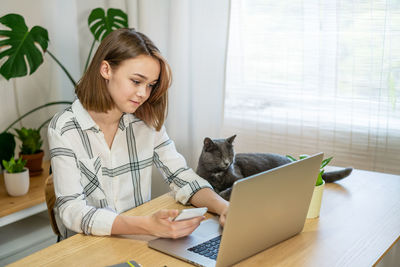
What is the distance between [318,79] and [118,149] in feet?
3.69

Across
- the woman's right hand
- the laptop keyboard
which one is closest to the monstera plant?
the woman's right hand

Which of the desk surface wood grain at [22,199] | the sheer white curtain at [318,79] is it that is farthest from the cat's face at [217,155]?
the desk surface wood grain at [22,199]

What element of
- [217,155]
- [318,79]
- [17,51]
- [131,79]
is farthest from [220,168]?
[17,51]

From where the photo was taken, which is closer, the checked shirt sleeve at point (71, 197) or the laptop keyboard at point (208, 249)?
the laptop keyboard at point (208, 249)

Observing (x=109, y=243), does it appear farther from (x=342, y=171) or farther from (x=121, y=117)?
(x=342, y=171)

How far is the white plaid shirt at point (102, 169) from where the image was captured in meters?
1.28

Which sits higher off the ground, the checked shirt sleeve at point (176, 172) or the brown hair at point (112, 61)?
the brown hair at point (112, 61)

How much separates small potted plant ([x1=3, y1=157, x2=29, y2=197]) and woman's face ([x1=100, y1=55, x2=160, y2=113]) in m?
1.00

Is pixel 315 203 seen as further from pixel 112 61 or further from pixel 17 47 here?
pixel 17 47

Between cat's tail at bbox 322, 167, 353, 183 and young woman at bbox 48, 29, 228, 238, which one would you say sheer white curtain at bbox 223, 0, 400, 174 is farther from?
young woman at bbox 48, 29, 228, 238

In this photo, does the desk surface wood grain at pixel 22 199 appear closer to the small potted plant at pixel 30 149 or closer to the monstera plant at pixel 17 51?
the small potted plant at pixel 30 149

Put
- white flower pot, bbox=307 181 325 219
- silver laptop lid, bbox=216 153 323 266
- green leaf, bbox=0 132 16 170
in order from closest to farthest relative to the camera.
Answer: silver laptop lid, bbox=216 153 323 266
white flower pot, bbox=307 181 325 219
green leaf, bbox=0 132 16 170

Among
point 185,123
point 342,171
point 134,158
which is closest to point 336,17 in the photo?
point 342,171

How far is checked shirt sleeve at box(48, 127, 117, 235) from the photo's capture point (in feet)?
4.02
